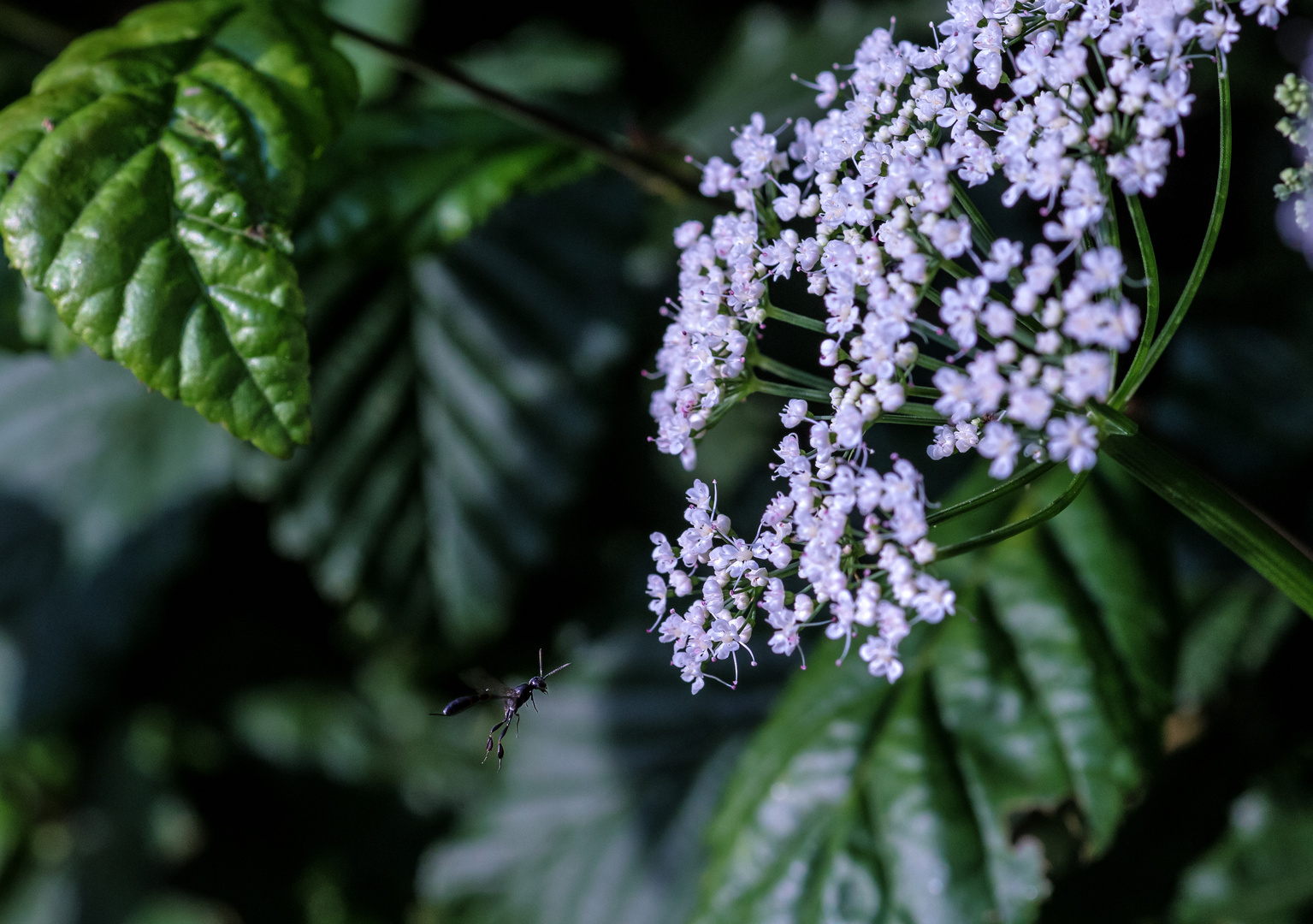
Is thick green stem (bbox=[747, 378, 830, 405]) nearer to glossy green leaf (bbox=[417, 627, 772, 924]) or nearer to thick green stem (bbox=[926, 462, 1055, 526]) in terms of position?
thick green stem (bbox=[926, 462, 1055, 526])

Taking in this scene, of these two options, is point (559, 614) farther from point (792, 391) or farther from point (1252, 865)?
point (792, 391)

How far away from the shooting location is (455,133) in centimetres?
193

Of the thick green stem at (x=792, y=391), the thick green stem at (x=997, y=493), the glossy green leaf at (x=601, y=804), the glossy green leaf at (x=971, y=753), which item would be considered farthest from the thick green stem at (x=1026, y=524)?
the glossy green leaf at (x=601, y=804)

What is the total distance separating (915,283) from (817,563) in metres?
0.31

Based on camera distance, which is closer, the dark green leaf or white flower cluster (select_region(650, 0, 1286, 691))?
white flower cluster (select_region(650, 0, 1286, 691))

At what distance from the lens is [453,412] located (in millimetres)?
2496

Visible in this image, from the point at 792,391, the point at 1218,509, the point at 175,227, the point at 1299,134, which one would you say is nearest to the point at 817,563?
the point at 792,391

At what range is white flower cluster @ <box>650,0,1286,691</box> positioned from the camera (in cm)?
102

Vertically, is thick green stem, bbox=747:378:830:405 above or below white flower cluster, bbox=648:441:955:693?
above

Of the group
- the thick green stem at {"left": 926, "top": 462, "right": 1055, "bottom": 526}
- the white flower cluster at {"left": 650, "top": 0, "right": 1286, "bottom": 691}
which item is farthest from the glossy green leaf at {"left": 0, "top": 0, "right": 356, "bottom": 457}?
the thick green stem at {"left": 926, "top": 462, "right": 1055, "bottom": 526}

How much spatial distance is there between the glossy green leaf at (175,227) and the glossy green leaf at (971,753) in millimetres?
1020

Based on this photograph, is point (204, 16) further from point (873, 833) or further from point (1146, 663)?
point (1146, 663)

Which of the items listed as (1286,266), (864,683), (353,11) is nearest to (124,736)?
(353,11)

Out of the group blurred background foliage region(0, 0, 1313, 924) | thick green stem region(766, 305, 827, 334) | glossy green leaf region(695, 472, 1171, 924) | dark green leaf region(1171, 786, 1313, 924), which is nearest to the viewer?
thick green stem region(766, 305, 827, 334)
